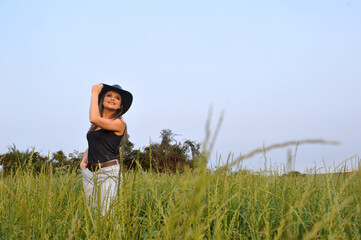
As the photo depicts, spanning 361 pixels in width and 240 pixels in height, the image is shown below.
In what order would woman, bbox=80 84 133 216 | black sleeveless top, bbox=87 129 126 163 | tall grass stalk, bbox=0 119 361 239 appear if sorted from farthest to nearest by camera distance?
black sleeveless top, bbox=87 129 126 163 → woman, bbox=80 84 133 216 → tall grass stalk, bbox=0 119 361 239

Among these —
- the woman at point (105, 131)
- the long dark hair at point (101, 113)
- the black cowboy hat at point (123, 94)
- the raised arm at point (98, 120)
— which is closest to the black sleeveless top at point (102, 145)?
the woman at point (105, 131)

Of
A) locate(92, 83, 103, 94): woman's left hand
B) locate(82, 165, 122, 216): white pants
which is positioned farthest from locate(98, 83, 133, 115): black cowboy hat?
locate(82, 165, 122, 216): white pants

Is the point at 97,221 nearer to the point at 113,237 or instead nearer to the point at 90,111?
the point at 113,237

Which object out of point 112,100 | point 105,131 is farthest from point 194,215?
point 112,100

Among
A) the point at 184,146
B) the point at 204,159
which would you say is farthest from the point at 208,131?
the point at 184,146

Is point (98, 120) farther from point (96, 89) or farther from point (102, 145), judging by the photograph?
point (96, 89)

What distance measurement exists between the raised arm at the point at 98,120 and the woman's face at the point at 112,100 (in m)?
0.42

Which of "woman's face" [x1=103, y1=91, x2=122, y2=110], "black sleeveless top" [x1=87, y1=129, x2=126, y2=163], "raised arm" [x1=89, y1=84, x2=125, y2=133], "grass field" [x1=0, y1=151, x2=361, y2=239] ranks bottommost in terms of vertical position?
"grass field" [x1=0, y1=151, x2=361, y2=239]

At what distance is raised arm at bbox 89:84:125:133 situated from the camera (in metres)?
4.10

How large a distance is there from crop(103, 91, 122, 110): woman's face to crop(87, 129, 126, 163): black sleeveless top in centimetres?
48

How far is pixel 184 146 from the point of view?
12.8m

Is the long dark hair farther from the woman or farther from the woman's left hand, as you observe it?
the woman's left hand

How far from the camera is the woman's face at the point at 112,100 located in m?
4.88

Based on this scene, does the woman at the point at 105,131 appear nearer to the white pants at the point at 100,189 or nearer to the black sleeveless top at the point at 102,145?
the black sleeveless top at the point at 102,145
